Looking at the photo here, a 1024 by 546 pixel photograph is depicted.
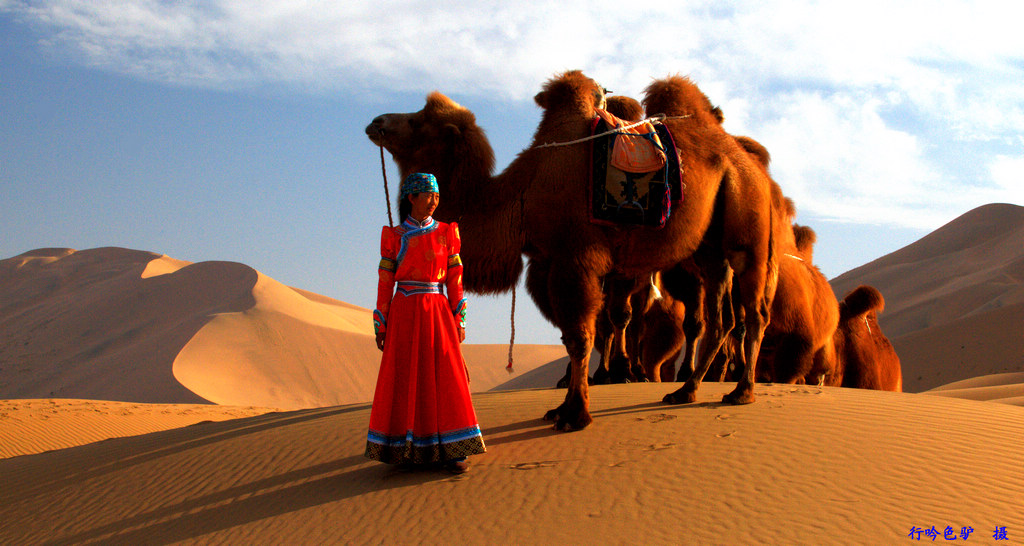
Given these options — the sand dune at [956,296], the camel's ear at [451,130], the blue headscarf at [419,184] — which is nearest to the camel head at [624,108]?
the camel's ear at [451,130]

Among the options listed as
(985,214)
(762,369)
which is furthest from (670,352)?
(985,214)

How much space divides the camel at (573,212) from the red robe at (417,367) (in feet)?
3.71

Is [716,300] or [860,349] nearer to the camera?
[716,300]

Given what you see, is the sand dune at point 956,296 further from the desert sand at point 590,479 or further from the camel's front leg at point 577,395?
the camel's front leg at point 577,395

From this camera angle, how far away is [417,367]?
190 inches

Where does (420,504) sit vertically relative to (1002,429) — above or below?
below

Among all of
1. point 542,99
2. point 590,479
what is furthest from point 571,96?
point 590,479

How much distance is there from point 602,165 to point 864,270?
49.5 metres

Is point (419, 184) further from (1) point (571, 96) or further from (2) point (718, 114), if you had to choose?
(2) point (718, 114)

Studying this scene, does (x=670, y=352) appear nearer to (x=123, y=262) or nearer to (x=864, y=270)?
(x=864, y=270)

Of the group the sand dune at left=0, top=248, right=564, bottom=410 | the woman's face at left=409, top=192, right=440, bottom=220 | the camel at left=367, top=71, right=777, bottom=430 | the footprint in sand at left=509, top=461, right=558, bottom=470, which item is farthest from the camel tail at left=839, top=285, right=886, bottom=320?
the sand dune at left=0, top=248, right=564, bottom=410

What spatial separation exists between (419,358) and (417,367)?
65 mm

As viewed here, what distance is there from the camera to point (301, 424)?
710 cm

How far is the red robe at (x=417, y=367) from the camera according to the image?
4.81 metres
